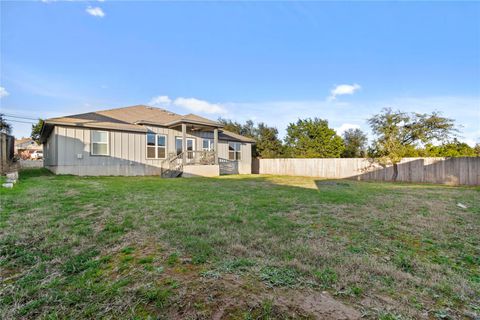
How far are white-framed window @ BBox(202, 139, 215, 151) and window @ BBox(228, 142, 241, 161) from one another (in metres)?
2.06

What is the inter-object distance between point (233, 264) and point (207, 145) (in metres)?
15.0

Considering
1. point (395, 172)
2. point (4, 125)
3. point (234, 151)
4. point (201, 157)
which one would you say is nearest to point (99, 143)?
point (201, 157)

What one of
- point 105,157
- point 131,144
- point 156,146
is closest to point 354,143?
point 156,146

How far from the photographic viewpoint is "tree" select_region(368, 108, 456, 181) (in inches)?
538

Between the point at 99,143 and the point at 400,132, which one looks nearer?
the point at 99,143

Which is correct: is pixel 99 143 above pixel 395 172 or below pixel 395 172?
above

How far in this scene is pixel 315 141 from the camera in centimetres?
2598

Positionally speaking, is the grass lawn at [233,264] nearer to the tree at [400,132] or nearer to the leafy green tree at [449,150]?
the tree at [400,132]

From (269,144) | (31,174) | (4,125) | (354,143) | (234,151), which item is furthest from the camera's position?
(354,143)

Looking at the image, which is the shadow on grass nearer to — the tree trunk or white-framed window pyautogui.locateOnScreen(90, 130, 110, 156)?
white-framed window pyautogui.locateOnScreen(90, 130, 110, 156)

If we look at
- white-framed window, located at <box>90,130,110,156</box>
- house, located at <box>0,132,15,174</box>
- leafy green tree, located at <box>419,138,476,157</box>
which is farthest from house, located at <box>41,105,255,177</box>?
leafy green tree, located at <box>419,138,476,157</box>

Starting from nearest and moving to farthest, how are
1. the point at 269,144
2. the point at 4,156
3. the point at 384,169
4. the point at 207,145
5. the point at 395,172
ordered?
the point at 4,156
the point at 395,172
the point at 384,169
the point at 207,145
the point at 269,144

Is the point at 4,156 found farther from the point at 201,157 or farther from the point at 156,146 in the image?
the point at 201,157

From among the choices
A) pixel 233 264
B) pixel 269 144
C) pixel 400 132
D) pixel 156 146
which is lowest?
pixel 233 264
